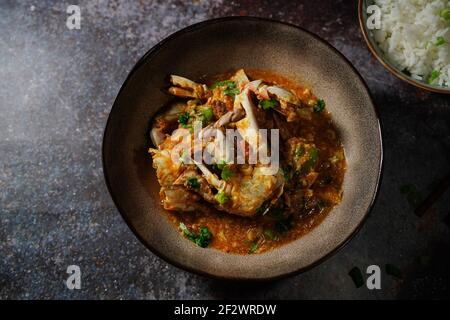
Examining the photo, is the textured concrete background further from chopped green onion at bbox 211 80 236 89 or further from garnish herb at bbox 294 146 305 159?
garnish herb at bbox 294 146 305 159

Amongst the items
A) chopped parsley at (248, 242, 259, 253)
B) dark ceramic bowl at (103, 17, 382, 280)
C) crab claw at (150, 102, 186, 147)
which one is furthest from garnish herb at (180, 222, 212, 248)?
crab claw at (150, 102, 186, 147)

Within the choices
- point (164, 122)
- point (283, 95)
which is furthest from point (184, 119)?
point (283, 95)

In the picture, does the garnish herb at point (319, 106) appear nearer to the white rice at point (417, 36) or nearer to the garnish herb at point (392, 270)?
the white rice at point (417, 36)

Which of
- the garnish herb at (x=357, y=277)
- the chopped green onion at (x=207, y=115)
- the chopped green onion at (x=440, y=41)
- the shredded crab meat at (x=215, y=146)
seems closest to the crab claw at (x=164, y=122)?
the shredded crab meat at (x=215, y=146)

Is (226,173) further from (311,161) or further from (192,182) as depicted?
(311,161)

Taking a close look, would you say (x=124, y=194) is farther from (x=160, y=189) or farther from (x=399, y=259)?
(x=399, y=259)

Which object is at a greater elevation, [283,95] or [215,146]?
[283,95]
